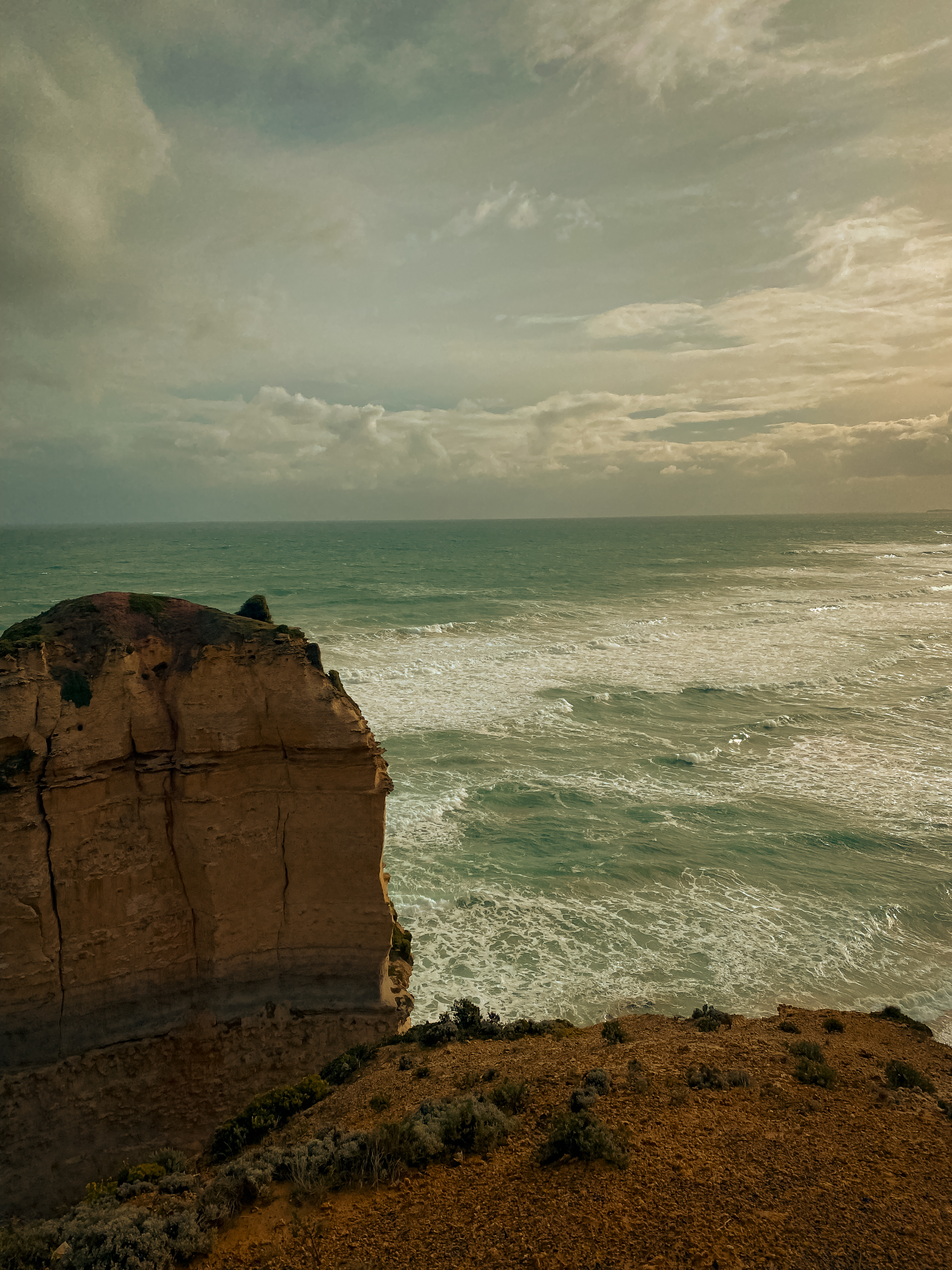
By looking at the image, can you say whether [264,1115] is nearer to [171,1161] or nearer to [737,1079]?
[171,1161]

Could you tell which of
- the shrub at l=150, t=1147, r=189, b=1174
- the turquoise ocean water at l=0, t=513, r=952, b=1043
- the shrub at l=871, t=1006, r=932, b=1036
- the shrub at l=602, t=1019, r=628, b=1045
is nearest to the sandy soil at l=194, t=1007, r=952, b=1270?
the shrub at l=602, t=1019, r=628, b=1045

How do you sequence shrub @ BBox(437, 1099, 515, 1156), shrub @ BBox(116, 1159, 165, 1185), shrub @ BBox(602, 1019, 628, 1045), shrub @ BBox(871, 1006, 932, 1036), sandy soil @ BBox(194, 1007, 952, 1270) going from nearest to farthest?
sandy soil @ BBox(194, 1007, 952, 1270) < shrub @ BBox(437, 1099, 515, 1156) < shrub @ BBox(116, 1159, 165, 1185) < shrub @ BBox(602, 1019, 628, 1045) < shrub @ BBox(871, 1006, 932, 1036)

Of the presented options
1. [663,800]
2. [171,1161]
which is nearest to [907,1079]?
[171,1161]

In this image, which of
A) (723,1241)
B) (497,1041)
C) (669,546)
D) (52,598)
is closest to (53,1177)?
(497,1041)

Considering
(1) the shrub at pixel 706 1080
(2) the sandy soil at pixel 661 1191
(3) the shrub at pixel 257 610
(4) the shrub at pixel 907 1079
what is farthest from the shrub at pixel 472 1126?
(3) the shrub at pixel 257 610

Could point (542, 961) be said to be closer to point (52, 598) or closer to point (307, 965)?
point (307, 965)

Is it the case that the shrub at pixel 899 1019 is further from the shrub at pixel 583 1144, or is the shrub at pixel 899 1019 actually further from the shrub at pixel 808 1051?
the shrub at pixel 583 1144

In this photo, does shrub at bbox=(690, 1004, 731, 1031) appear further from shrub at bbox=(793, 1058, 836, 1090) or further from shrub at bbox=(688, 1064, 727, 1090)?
shrub at bbox=(688, 1064, 727, 1090)
